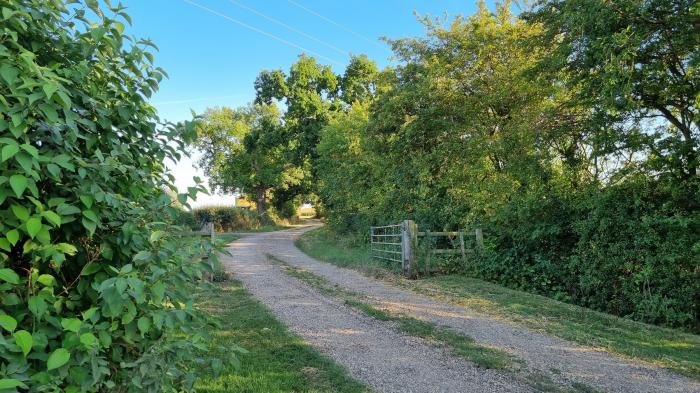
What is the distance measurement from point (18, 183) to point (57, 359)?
60 cm

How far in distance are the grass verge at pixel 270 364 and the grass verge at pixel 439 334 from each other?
5.04 ft

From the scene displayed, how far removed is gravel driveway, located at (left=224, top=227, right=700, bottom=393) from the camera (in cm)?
436

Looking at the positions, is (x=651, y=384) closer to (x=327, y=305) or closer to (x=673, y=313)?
(x=673, y=313)

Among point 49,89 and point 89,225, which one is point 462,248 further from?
point 49,89

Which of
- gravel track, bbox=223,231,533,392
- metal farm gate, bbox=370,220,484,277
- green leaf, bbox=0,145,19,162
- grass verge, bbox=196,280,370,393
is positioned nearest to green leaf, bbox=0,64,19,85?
green leaf, bbox=0,145,19,162

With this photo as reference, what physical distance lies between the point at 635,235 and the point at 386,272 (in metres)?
5.99

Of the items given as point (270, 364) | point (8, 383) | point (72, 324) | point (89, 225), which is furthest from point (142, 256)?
point (270, 364)

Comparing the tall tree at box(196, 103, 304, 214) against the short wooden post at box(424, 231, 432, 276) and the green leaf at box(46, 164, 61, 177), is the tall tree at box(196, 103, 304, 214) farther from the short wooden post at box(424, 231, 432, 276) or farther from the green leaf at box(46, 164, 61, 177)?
the green leaf at box(46, 164, 61, 177)

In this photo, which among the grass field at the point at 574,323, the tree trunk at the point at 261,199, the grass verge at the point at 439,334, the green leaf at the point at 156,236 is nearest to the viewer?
the green leaf at the point at 156,236

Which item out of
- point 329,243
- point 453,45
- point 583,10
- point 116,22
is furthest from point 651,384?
point 329,243

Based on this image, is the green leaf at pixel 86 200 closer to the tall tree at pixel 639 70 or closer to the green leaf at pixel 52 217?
the green leaf at pixel 52 217

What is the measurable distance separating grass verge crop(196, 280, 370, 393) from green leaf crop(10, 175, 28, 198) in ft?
5.96

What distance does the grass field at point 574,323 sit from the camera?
5.43 m

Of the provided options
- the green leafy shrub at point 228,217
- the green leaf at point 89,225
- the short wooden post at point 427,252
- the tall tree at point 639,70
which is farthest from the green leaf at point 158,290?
the green leafy shrub at point 228,217
